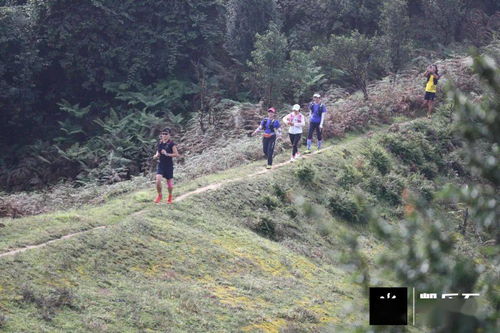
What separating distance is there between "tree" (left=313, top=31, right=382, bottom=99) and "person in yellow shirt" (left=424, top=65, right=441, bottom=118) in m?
2.46

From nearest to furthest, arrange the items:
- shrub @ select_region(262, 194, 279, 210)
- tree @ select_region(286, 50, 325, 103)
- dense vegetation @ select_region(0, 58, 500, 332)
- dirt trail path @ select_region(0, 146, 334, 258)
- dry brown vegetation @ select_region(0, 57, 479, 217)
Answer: dense vegetation @ select_region(0, 58, 500, 332)
dirt trail path @ select_region(0, 146, 334, 258)
shrub @ select_region(262, 194, 279, 210)
dry brown vegetation @ select_region(0, 57, 479, 217)
tree @ select_region(286, 50, 325, 103)

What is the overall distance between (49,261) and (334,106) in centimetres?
1704

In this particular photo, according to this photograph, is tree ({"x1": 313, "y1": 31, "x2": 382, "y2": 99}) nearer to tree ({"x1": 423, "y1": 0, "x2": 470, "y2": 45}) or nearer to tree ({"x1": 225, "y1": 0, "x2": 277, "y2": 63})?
tree ({"x1": 225, "y1": 0, "x2": 277, "y2": 63})

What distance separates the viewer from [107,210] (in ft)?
56.2

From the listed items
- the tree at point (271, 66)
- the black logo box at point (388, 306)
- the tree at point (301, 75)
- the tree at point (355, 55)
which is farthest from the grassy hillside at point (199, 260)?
the tree at point (355, 55)

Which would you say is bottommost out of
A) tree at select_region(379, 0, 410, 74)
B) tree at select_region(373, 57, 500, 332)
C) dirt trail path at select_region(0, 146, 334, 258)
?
dirt trail path at select_region(0, 146, 334, 258)

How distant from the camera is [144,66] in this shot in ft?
103

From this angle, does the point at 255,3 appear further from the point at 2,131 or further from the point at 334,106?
the point at 2,131

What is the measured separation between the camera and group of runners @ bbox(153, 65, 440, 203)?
1683 cm

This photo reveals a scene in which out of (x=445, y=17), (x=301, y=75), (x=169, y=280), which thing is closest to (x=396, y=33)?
(x=301, y=75)

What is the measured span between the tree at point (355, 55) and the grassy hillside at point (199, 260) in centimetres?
740

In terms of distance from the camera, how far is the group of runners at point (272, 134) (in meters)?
16.8

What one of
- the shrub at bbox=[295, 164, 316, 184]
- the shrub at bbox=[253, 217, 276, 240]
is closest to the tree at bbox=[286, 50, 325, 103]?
the shrub at bbox=[295, 164, 316, 184]

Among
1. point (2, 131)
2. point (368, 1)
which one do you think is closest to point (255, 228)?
point (2, 131)
